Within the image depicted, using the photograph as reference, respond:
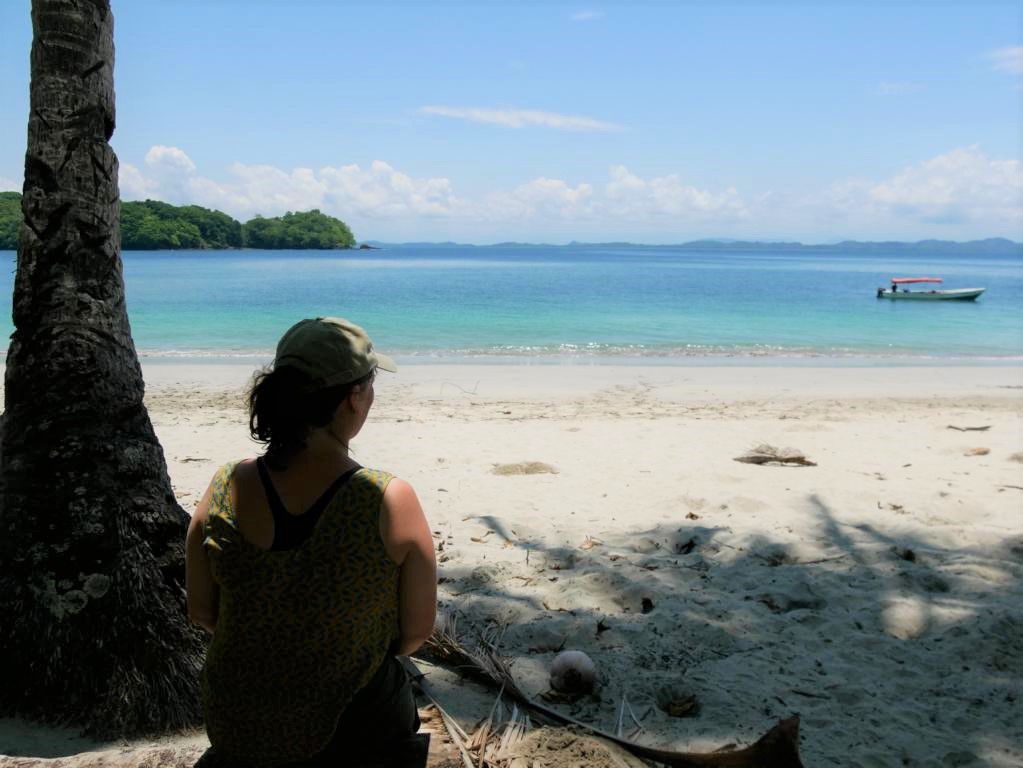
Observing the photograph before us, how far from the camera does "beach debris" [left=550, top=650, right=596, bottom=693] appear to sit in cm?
312

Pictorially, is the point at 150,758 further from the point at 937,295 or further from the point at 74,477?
the point at 937,295

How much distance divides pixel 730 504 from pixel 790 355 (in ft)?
44.4

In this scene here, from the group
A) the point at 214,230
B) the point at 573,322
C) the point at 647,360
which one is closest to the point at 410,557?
the point at 647,360

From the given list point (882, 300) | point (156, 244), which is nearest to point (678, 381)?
point (882, 300)

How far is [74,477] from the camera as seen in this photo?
286 centimetres

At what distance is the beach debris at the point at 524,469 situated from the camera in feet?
22.0

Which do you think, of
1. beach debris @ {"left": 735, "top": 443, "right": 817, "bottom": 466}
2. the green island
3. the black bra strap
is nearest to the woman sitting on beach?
the black bra strap

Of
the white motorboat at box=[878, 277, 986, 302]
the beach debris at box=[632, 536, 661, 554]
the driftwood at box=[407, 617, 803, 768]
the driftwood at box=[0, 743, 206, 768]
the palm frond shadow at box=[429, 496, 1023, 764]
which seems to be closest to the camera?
the driftwood at box=[407, 617, 803, 768]

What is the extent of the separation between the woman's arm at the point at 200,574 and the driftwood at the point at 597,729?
1.13 m

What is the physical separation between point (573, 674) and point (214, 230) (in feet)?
371

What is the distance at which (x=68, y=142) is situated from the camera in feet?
9.41

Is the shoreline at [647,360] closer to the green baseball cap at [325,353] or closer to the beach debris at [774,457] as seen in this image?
the beach debris at [774,457]

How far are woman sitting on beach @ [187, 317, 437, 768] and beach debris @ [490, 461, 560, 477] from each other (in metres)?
4.76

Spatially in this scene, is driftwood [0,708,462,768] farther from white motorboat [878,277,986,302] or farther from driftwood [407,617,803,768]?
white motorboat [878,277,986,302]
